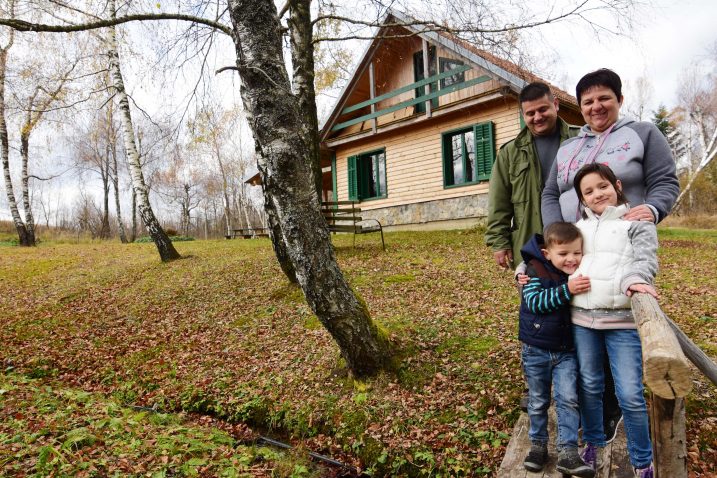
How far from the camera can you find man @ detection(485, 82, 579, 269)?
9.50ft

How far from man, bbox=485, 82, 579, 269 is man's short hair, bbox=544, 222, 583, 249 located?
1.97 ft

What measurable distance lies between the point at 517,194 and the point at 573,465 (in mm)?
1767

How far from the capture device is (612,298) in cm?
219

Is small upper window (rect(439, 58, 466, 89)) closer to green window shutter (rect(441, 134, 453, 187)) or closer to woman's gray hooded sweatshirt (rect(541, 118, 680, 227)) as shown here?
green window shutter (rect(441, 134, 453, 187))

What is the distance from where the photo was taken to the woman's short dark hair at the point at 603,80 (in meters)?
2.41

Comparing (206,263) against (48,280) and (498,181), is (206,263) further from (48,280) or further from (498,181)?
(498,181)

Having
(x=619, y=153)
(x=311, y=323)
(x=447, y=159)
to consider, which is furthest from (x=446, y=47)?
(x=619, y=153)

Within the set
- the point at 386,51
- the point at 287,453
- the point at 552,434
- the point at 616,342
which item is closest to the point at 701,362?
the point at 616,342

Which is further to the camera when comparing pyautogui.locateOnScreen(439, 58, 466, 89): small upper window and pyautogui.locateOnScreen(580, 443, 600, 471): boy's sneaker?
pyautogui.locateOnScreen(439, 58, 466, 89): small upper window

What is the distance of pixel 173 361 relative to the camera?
5512 mm

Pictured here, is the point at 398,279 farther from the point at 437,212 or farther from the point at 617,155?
the point at 437,212

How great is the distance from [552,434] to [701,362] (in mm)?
1039

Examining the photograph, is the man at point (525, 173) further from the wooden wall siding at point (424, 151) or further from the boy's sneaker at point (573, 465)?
the wooden wall siding at point (424, 151)

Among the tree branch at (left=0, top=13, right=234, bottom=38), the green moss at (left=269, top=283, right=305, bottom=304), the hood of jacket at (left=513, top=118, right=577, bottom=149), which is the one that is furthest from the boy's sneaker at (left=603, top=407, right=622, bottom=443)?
the green moss at (left=269, top=283, right=305, bottom=304)
